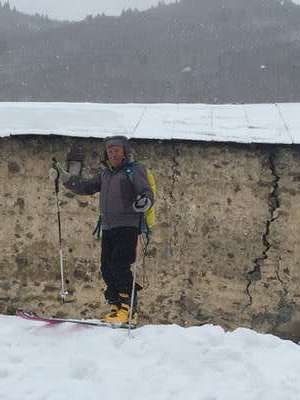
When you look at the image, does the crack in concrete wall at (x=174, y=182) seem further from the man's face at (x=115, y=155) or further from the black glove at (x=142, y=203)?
the black glove at (x=142, y=203)

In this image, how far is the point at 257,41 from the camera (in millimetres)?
74875

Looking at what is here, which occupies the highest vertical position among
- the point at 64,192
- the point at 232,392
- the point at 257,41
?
the point at 257,41

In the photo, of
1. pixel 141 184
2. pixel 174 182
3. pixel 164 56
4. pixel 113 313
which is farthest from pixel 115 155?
pixel 164 56

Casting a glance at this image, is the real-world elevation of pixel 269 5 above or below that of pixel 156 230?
above

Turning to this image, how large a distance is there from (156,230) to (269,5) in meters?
89.3

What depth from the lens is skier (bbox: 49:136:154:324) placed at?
17.1ft

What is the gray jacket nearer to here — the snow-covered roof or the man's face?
the man's face

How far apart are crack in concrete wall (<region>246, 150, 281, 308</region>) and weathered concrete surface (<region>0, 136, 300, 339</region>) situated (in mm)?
13

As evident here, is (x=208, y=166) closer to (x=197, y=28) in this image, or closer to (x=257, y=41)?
(x=257, y=41)

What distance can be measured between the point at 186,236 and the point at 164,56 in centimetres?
6722

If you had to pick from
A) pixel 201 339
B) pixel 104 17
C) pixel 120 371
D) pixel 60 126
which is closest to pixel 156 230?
pixel 60 126

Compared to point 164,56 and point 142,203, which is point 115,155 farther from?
point 164,56

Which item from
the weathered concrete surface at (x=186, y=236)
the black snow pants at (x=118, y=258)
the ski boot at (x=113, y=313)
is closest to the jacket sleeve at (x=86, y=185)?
the black snow pants at (x=118, y=258)

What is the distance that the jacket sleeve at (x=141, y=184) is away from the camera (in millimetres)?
5074
